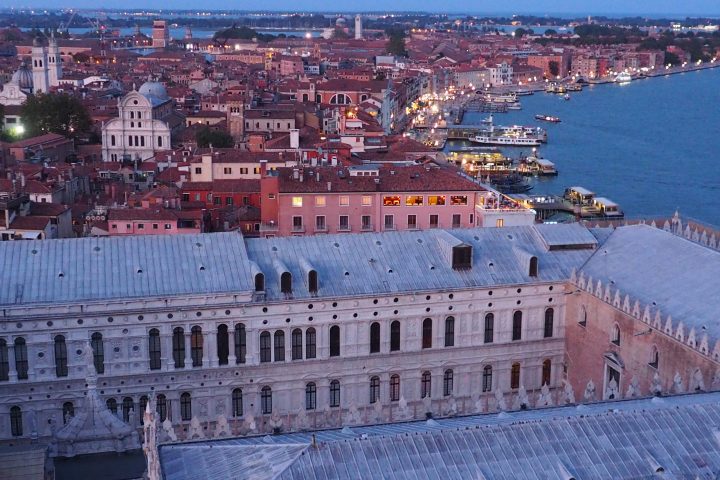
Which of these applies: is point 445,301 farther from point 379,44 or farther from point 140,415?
point 379,44

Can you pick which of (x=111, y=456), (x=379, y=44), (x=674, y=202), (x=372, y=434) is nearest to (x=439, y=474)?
(x=372, y=434)

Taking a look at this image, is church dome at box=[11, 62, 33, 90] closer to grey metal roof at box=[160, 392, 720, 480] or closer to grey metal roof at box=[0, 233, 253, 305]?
grey metal roof at box=[0, 233, 253, 305]

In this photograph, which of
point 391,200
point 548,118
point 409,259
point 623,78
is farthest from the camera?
point 623,78

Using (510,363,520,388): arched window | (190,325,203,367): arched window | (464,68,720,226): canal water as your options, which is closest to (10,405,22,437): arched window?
(190,325,203,367): arched window

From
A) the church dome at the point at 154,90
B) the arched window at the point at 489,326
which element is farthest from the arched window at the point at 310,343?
the church dome at the point at 154,90

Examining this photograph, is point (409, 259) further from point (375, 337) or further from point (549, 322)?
point (549, 322)

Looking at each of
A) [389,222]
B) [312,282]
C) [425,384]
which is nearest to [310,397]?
[312,282]
